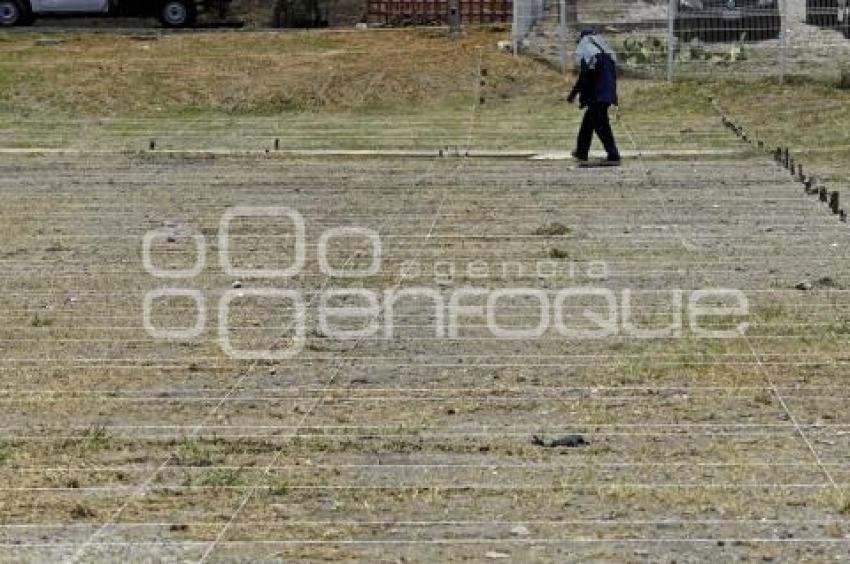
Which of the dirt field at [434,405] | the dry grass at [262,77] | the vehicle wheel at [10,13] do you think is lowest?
the dry grass at [262,77]

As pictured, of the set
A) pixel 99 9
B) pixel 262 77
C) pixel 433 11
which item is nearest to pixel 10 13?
pixel 99 9

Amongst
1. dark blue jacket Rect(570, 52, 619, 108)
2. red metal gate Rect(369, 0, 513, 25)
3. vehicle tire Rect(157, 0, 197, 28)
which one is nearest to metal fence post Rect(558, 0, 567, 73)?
red metal gate Rect(369, 0, 513, 25)

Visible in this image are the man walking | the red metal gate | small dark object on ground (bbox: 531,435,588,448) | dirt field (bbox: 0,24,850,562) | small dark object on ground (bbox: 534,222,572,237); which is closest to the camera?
dirt field (bbox: 0,24,850,562)

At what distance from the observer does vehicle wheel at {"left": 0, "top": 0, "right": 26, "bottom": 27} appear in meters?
36.0

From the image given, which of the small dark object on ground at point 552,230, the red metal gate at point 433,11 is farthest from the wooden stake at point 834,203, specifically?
the red metal gate at point 433,11

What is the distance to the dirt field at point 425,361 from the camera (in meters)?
7.65

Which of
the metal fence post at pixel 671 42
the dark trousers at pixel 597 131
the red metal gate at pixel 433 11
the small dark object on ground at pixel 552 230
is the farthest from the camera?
the red metal gate at pixel 433 11

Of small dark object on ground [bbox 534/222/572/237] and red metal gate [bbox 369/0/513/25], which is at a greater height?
red metal gate [bbox 369/0/513/25]

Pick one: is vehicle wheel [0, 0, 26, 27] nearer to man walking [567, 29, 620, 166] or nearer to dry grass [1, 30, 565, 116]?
dry grass [1, 30, 565, 116]

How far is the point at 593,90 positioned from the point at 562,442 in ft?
42.9

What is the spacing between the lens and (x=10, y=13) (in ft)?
119

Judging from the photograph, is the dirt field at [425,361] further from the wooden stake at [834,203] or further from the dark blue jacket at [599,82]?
the dark blue jacket at [599,82]

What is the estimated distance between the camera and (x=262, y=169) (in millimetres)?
21297

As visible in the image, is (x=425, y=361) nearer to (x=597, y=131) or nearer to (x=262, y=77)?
(x=597, y=131)
